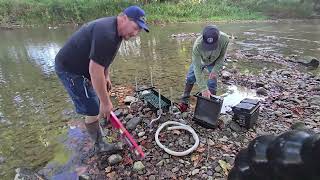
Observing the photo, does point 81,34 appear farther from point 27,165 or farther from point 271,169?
point 271,169

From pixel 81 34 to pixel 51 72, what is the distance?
6163mm

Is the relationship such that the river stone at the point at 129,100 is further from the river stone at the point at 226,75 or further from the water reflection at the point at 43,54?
the water reflection at the point at 43,54

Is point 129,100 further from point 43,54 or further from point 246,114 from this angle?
point 43,54

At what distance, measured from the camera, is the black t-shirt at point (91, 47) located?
3326mm

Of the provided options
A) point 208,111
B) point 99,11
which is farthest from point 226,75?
point 99,11

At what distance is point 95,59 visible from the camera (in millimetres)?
Answer: 3354

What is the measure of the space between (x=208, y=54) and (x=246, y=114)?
121 cm

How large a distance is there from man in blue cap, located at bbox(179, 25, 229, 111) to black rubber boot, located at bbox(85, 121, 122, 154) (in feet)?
5.45

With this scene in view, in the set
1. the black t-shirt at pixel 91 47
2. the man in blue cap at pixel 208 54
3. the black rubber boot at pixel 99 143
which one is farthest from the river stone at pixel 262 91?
the black t-shirt at pixel 91 47

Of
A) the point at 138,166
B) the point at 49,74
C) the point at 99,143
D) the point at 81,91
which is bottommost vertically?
the point at 49,74

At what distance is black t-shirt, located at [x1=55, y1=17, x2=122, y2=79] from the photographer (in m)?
3.33

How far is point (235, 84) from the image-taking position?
8078mm

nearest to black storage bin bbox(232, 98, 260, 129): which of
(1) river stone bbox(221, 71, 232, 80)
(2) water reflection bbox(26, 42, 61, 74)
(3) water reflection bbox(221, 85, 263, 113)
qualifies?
(3) water reflection bbox(221, 85, 263, 113)

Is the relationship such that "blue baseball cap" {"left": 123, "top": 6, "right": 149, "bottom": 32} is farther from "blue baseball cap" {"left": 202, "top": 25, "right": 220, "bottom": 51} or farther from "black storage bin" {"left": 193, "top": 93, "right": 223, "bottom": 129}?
"black storage bin" {"left": 193, "top": 93, "right": 223, "bottom": 129}
